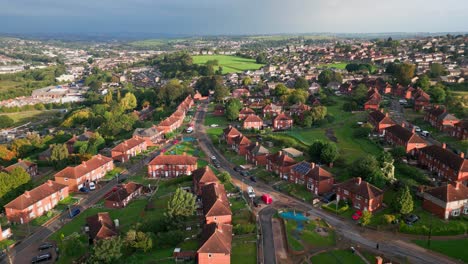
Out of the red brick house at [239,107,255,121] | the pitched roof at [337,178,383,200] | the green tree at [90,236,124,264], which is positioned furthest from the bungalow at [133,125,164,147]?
the pitched roof at [337,178,383,200]

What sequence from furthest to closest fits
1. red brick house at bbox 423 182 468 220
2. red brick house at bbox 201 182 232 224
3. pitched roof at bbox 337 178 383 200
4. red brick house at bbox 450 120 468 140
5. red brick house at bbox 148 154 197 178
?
red brick house at bbox 450 120 468 140 < red brick house at bbox 148 154 197 178 < pitched roof at bbox 337 178 383 200 < red brick house at bbox 423 182 468 220 < red brick house at bbox 201 182 232 224

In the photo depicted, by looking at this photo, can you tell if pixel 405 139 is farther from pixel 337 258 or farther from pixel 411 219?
pixel 337 258

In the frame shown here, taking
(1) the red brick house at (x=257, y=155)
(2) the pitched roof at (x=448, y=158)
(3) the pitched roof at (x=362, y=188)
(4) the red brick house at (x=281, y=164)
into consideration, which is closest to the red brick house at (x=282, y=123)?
(1) the red brick house at (x=257, y=155)

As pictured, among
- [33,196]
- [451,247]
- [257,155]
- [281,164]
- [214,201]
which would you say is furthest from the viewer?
[257,155]

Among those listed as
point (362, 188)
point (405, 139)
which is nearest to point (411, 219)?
point (362, 188)

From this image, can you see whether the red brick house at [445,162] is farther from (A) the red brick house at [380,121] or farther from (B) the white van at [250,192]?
(B) the white van at [250,192]

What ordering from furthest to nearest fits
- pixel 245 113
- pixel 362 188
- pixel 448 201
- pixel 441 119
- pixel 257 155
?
pixel 245 113, pixel 441 119, pixel 257 155, pixel 362 188, pixel 448 201

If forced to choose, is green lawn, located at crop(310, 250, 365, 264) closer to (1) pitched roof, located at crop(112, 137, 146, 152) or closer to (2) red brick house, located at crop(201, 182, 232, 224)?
(2) red brick house, located at crop(201, 182, 232, 224)
